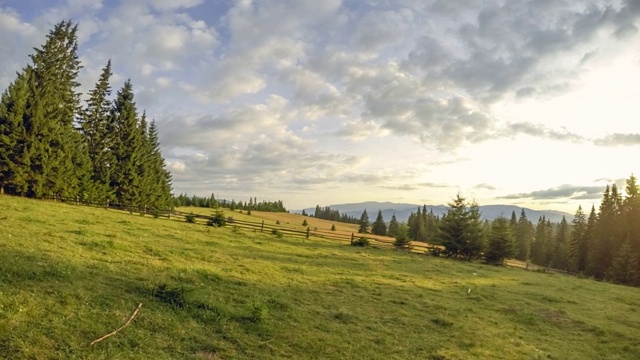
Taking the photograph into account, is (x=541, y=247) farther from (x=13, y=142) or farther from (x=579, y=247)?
(x=13, y=142)

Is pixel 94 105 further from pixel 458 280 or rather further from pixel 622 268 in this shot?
pixel 622 268

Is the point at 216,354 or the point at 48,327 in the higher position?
the point at 48,327

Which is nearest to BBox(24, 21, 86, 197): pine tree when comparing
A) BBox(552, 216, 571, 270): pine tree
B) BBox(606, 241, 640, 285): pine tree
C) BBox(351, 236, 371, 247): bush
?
BBox(351, 236, 371, 247): bush

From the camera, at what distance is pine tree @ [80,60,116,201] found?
4900cm

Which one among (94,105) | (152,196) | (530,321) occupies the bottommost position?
(530,321)

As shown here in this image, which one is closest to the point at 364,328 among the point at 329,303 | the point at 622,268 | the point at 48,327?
the point at 329,303

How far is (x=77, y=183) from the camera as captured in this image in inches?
1756

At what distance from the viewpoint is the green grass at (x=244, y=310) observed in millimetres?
9047

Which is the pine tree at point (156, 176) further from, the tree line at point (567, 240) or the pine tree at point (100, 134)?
the tree line at point (567, 240)

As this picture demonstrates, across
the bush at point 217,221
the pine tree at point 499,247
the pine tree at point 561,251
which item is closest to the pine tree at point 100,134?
the bush at point 217,221

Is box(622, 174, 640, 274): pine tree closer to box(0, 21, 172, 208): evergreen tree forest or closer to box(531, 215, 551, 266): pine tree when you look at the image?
box(531, 215, 551, 266): pine tree

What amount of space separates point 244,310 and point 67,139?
4216cm

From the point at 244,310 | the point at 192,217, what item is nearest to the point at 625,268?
the point at 192,217

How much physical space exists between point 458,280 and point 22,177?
4302 cm
